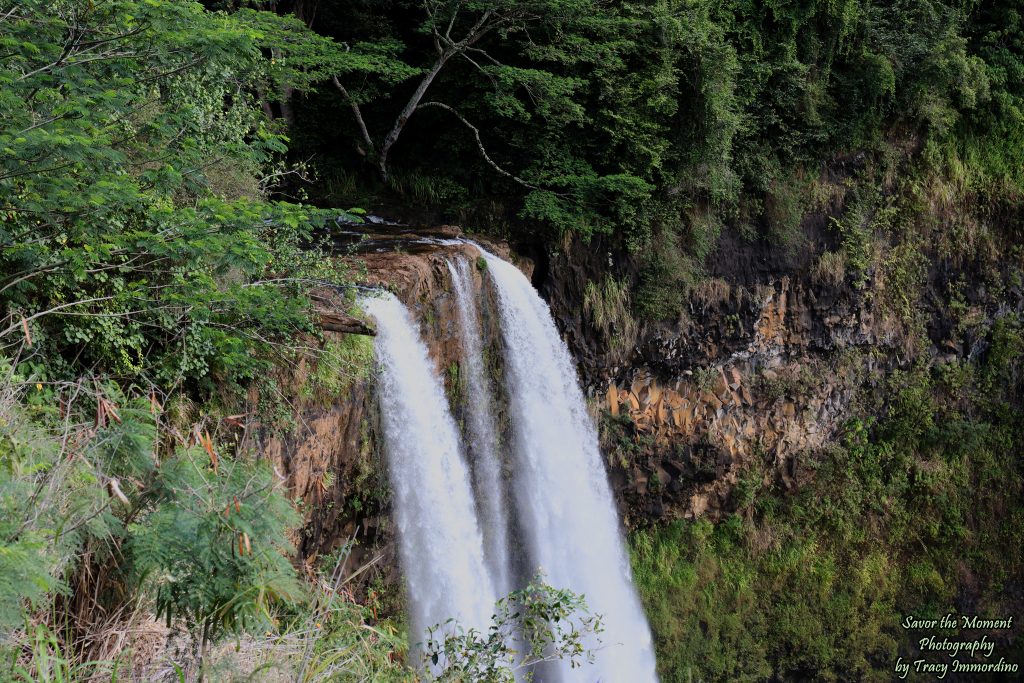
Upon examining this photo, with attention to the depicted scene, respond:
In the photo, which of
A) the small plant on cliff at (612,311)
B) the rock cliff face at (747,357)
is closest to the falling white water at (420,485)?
the rock cliff face at (747,357)

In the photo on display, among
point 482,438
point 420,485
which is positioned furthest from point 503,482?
point 420,485

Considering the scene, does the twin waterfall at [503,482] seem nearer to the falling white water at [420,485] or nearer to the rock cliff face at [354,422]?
the falling white water at [420,485]

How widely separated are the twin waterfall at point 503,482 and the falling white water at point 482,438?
0.5 inches

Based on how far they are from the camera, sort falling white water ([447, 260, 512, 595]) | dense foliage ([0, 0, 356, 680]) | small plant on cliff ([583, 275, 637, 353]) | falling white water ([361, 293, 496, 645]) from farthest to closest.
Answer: small plant on cliff ([583, 275, 637, 353]) → falling white water ([447, 260, 512, 595]) → falling white water ([361, 293, 496, 645]) → dense foliage ([0, 0, 356, 680])

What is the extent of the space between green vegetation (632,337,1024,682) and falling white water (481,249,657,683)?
5.37 feet

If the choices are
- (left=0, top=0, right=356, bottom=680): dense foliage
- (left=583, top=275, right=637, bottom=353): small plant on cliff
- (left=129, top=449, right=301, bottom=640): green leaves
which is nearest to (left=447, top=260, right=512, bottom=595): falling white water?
(left=0, top=0, right=356, bottom=680): dense foliage

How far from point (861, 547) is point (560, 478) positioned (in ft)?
20.8

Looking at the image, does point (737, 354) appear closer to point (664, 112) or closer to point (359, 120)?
point (664, 112)

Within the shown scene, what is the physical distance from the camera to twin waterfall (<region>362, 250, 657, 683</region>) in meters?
7.12

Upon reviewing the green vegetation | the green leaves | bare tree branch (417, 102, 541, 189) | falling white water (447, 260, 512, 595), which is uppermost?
bare tree branch (417, 102, 541, 189)

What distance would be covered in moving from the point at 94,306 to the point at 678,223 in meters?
7.95

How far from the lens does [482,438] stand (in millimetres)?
8633

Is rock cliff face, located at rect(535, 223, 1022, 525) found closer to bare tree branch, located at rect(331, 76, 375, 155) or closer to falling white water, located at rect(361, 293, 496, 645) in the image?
bare tree branch, located at rect(331, 76, 375, 155)

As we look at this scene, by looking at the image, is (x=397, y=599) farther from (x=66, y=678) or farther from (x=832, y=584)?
(x=832, y=584)
